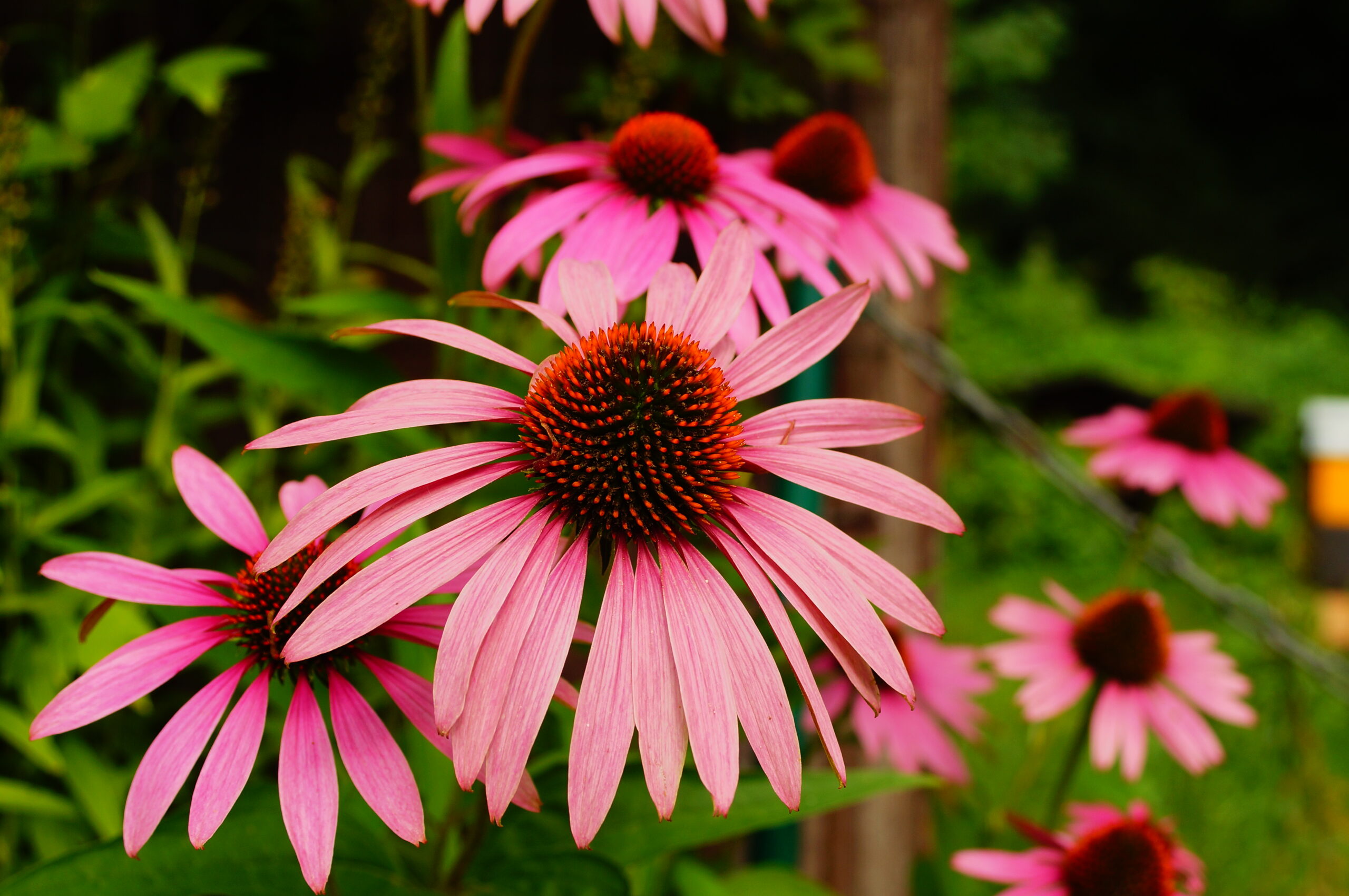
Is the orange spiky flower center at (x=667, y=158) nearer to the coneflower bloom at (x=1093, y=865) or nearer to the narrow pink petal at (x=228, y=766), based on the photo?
the narrow pink petal at (x=228, y=766)

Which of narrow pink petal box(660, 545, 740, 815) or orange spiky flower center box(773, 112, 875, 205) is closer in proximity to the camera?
narrow pink petal box(660, 545, 740, 815)

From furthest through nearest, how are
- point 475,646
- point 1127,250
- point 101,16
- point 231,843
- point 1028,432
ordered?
point 1127,250, point 101,16, point 1028,432, point 231,843, point 475,646

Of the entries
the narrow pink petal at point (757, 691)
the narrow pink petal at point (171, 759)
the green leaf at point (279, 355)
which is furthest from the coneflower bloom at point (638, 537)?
the green leaf at point (279, 355)

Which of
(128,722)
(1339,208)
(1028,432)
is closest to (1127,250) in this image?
(1339,208)

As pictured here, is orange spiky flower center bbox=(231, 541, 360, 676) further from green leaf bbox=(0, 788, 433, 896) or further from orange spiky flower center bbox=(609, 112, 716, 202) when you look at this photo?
orange spiky flower center bbox=(609, 112, 716, 202)

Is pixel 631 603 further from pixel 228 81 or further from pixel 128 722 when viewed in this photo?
pixel 228 81

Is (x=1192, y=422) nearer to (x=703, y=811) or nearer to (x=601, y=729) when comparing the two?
(x=703, y=811)

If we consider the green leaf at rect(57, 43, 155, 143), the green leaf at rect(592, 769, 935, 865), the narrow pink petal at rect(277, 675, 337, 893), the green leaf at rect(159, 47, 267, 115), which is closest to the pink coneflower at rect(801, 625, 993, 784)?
the green leaf at rect(592, 769, 935, 865)
